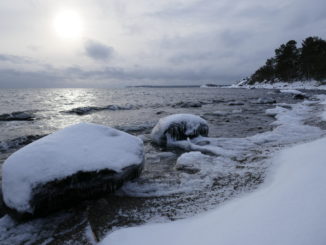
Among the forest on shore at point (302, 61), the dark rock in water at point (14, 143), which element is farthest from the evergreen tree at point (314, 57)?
the dark rock in water at point (14, 143)

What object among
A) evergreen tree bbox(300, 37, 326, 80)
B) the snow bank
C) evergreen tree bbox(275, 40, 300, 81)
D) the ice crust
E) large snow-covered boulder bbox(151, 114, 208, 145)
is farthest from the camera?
evergreen tree bbox(275, 40, 300, 81)

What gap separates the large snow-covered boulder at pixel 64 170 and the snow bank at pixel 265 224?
3.89 ft

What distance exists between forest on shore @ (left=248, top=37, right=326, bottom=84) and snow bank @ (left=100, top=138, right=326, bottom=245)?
65.8 meters

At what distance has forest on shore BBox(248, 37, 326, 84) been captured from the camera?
5541 centimetres

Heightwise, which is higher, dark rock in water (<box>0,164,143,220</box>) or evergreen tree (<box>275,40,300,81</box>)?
evergreen tree (<box>275,40,300,81</box>)

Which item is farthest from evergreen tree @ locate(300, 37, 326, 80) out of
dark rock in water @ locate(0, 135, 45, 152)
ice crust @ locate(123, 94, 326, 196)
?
dark rock in water @ locate(0, 135, 45, 152)

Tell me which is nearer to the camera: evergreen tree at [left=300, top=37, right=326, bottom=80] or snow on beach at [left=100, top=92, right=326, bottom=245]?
snow on beach at [left=100, top=92, right=326, bottom=245]

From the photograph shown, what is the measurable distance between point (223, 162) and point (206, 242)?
3.30m

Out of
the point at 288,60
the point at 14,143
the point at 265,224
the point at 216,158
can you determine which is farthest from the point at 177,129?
the point at 288,60

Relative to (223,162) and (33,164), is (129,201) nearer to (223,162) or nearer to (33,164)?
(33,164)

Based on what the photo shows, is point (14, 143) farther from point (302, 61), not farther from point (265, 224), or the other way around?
point (302, 61)

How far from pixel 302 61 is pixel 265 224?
237 ft

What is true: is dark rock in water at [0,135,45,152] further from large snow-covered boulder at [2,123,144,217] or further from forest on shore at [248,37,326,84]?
forest on shore at [248,37,326,84]

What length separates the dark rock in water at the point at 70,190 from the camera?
3.04 m
